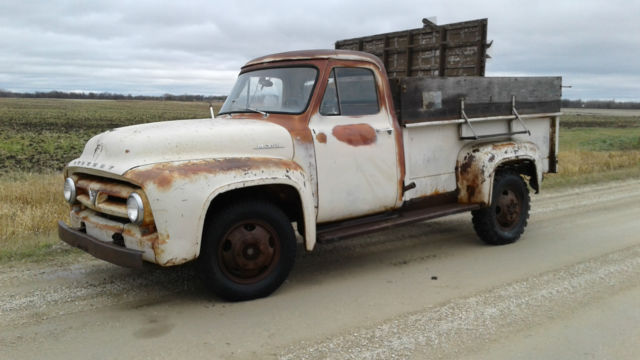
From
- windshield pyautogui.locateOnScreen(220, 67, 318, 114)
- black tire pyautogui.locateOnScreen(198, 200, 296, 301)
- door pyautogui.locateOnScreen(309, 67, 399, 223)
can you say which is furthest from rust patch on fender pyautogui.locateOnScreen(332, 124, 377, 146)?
black tire pyautogui.locateOnScreen(198, 200, 296, 301)

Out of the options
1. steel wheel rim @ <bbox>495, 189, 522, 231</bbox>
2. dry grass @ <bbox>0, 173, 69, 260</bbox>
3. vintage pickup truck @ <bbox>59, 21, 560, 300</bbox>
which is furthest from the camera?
steel wheel rim @ <bbox>495, 189, 522, 231</bbox>

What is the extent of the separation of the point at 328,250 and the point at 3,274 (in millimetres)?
3257

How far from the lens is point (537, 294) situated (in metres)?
4.64

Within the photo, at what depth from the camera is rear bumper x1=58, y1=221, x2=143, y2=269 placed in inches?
155

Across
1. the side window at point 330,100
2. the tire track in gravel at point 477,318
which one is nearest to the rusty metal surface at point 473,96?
the side window at point 330,100

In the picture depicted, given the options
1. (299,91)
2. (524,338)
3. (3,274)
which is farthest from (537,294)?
(3,274)

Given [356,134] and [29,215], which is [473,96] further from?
[29,215]

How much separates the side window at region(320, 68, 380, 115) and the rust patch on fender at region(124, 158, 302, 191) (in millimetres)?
921

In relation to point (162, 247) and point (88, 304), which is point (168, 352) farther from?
Answer: point (88, 304)

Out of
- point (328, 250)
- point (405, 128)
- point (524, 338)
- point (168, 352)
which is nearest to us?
point (168, 352)

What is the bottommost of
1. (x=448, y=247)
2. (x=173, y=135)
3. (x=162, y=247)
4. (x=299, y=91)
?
(x=448, y=247)

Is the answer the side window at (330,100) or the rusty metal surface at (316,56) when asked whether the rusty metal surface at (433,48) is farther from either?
the side window at (330,100)

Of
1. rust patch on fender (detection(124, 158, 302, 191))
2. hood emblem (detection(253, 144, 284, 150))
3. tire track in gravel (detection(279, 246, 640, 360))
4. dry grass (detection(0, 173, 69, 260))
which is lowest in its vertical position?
tire track in gravel (detection(279, 246, 640, 360))

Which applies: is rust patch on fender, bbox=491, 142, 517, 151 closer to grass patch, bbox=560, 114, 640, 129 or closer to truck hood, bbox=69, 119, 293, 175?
truck hood, bbox=69, 119, 293, 175
